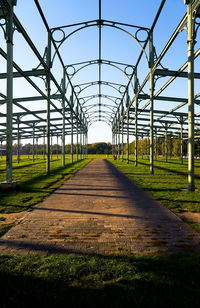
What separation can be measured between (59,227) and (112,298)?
1884 millimetres

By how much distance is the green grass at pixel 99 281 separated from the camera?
1.65m

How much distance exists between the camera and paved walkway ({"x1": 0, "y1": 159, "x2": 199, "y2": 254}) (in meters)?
2.65

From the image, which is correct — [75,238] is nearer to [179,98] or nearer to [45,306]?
[45,306]

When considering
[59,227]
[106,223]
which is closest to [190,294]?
[106,223]

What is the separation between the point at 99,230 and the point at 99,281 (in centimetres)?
→ 133

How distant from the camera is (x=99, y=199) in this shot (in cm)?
543

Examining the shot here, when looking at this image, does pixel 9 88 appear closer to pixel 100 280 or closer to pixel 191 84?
pixel 191 84

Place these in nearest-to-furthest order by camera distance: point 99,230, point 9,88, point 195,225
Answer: point 99,230 → point 195,225 → point 9,88

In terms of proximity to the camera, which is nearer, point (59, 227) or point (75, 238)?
point (75, 238)

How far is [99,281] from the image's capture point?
190cm

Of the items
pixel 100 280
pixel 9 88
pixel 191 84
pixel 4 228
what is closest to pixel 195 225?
pixel 100 280

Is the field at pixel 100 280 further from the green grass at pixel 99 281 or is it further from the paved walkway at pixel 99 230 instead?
the paved walkway at pixel 99 230

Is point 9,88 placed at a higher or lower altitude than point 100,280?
higher

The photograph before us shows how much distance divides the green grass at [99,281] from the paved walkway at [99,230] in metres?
0.29
